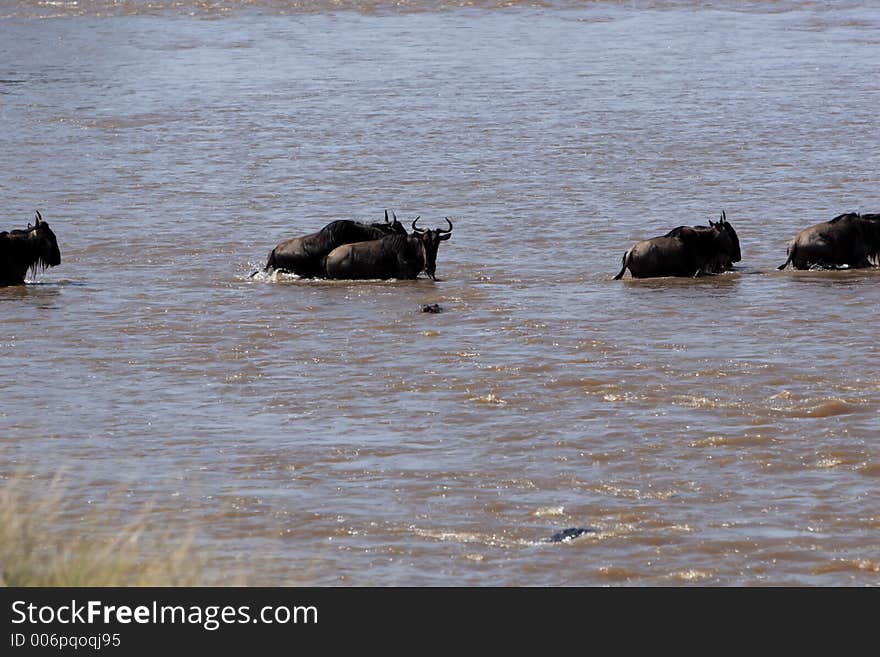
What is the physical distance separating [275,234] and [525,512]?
440 inches

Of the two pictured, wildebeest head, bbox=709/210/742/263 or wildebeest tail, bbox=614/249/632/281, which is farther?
wildebeest head, bbox=709/210/742/263

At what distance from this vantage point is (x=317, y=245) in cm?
1866

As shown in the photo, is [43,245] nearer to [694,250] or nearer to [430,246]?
[430,246]

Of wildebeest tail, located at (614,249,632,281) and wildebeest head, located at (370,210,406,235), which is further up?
wildebeest head, located at (370,210,406,235)

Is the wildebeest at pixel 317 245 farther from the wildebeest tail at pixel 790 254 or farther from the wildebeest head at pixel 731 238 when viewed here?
the wildebeest tail at pixel 790 254

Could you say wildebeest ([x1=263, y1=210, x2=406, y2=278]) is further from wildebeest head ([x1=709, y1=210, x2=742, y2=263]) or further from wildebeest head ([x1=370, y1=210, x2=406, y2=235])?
wildebeest head ([x1=709, y1=210, x2=742, y2=263])

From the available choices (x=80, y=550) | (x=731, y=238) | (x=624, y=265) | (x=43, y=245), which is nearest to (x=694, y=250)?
(x=731, y=238)

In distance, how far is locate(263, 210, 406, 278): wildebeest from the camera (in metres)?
18.5

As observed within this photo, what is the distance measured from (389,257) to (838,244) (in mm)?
4435

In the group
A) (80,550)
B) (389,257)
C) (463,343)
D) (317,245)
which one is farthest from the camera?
(317,245)

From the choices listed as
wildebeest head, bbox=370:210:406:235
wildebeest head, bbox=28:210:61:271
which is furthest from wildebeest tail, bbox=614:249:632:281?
wildebeest head, bbox=28:210:61:271

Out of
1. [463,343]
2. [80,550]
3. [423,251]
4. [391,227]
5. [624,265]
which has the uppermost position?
[80,550]

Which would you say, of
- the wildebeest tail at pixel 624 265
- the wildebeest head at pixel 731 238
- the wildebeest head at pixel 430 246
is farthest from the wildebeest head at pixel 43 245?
the wildebeest head at pixel 731 238
